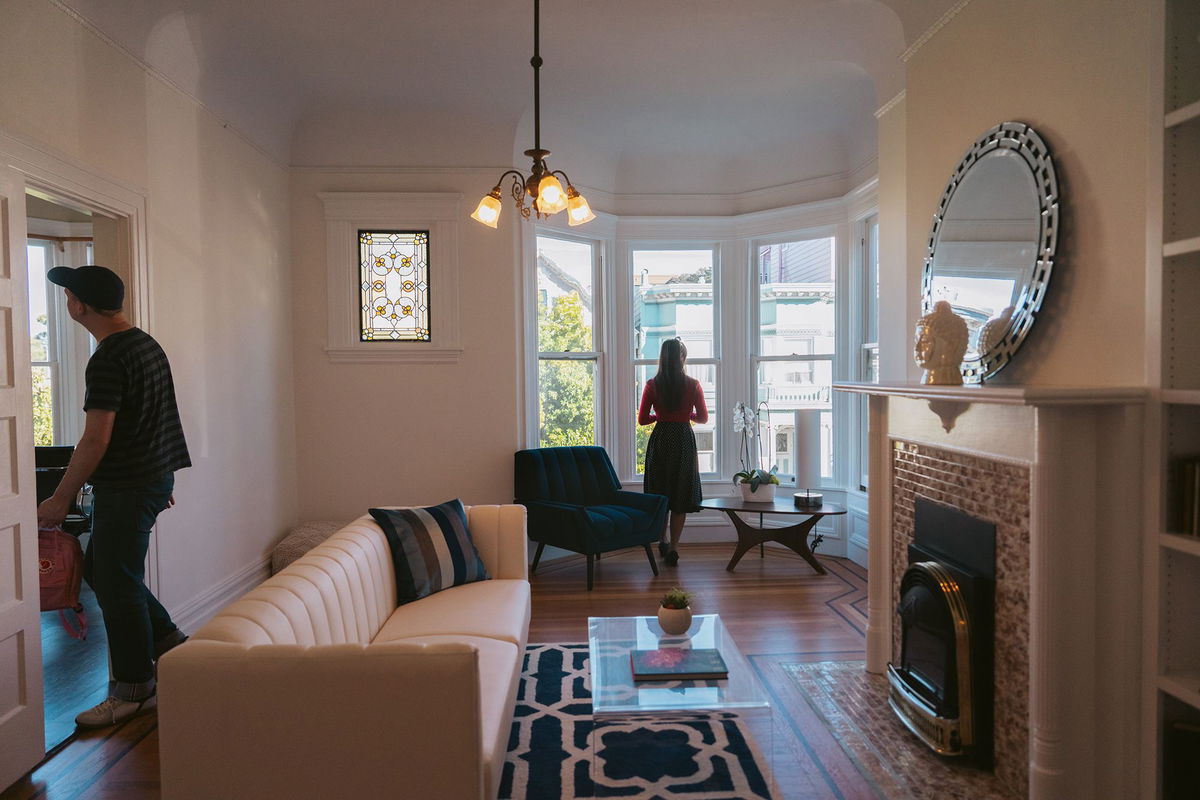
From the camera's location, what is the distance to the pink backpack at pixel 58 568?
301 centimetres

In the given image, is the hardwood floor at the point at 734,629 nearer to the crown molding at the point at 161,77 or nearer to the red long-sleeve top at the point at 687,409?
the red long-sleeve top at the point at 687,409

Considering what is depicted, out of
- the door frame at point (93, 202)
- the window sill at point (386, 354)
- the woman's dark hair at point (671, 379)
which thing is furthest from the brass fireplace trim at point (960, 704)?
the window sill at point (386, 354)

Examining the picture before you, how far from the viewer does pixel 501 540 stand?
11.9ft

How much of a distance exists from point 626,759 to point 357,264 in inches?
152

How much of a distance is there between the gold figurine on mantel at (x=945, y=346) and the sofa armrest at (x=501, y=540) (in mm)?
1896

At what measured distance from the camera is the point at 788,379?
617 cm

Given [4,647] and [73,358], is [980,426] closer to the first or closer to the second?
[4,647]

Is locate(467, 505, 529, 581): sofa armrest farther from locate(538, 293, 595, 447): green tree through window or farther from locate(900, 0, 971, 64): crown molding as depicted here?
locate(900, 0, 971, 64): crown molding

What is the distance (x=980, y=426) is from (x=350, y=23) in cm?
359

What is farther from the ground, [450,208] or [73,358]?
[450,208]

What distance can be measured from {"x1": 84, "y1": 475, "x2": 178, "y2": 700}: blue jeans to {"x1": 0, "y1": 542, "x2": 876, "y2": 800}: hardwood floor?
0.20 meters

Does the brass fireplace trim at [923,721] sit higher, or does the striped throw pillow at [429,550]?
the striped throw pillow at [429,550]

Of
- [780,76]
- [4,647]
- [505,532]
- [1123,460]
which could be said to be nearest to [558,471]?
[505,532]

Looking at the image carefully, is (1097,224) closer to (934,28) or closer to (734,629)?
(934,28)
